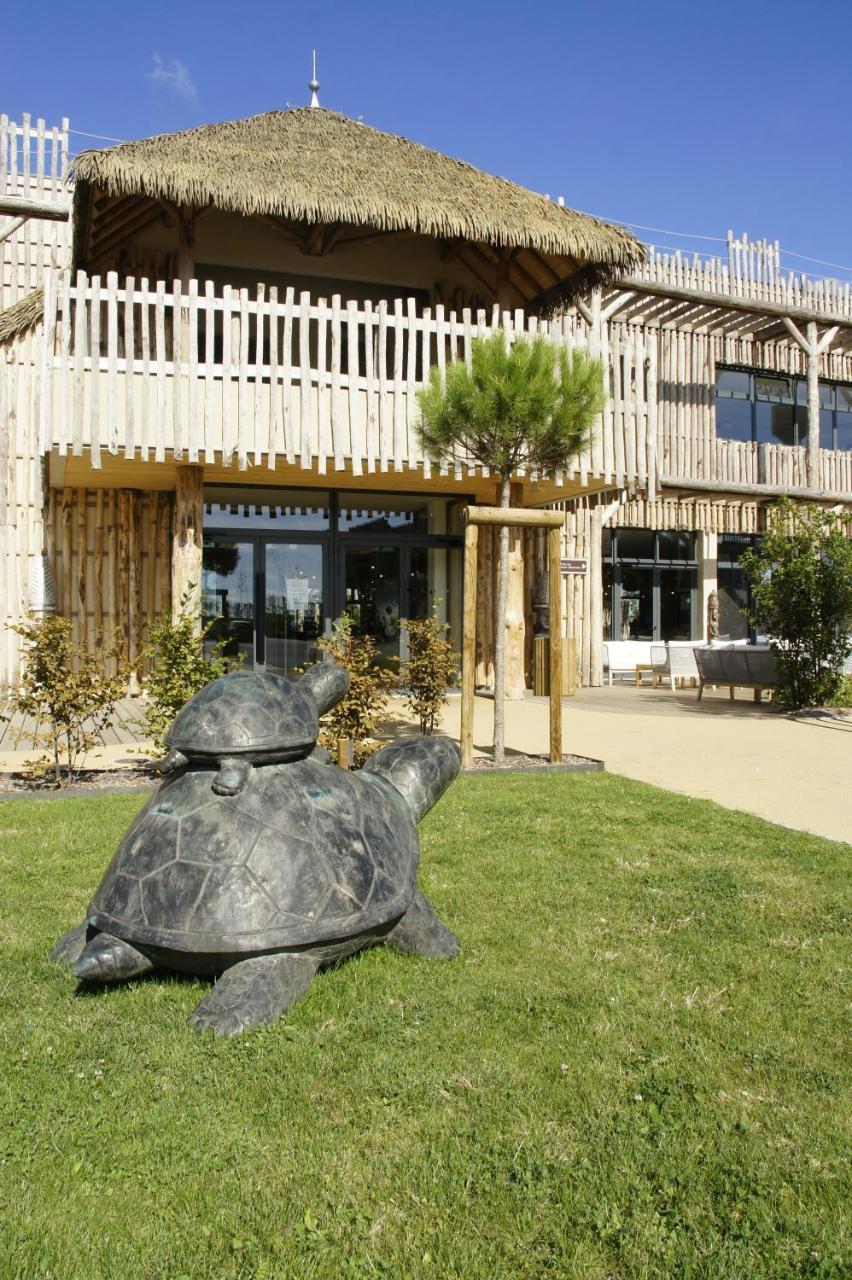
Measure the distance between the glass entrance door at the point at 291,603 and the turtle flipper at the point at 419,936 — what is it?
995cm

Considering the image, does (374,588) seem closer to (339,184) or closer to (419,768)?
(339,184)

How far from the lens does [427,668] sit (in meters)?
→ 8.70

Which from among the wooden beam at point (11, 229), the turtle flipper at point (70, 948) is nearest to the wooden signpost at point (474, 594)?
the turtle flipper at point (70, 948)

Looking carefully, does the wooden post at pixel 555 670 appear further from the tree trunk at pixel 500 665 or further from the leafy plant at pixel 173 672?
the leafy plant at pixel 173 672

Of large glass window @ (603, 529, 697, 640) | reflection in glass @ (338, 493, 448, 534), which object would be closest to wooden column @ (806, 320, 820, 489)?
large glass window @ (603, 529, 697, 640)

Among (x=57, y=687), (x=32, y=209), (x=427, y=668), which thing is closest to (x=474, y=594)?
(x=427, y=668)

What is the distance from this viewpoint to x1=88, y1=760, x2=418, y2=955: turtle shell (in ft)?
10.1

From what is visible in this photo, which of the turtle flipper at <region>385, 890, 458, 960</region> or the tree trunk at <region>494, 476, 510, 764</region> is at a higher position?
the tree trunk at <region>494, 476, 510, 764</region>

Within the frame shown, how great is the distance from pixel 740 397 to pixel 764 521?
2.59m

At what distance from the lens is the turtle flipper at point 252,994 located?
3.01 m

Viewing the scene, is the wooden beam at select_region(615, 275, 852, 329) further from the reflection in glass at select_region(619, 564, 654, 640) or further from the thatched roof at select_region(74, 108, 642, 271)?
the reflection in glass at select_region(619, 564, 654, 640)

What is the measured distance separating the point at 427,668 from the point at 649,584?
1117 centimetres

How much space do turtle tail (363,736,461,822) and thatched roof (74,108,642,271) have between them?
8264 millimetres

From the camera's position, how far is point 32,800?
6723 millimetres
